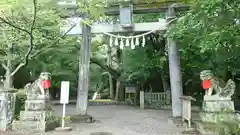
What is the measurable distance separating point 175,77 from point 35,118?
5.07 m

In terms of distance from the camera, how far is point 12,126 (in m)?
7.39

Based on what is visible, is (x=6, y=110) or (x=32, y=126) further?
(x=6, y=110)

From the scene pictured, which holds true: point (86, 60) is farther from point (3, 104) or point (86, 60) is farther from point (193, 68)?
point (193, 68)

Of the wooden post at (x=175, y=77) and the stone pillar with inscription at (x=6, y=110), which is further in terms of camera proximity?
the wooden post at (x=175, y=77)

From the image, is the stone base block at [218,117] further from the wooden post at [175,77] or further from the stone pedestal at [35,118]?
the stone pedestal at [35,118]

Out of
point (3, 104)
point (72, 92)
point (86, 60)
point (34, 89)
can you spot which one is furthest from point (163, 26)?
point (72, 92)

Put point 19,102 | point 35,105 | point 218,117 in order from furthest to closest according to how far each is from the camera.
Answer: point 19,102 < point 35,105 < point 218,117

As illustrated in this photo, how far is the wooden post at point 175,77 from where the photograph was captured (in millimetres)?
8750

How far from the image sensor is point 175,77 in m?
8.88

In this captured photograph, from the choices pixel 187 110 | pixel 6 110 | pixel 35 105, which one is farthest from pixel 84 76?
pixel 187 110

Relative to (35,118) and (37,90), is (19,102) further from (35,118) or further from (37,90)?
(35,118)

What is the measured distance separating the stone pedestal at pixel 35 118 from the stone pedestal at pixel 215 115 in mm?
4621

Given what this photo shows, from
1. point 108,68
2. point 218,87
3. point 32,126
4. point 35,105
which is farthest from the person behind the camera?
point 108,68

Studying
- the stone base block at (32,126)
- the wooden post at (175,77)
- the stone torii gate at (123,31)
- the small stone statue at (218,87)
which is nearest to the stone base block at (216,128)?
the small stone statue at (218,87)
